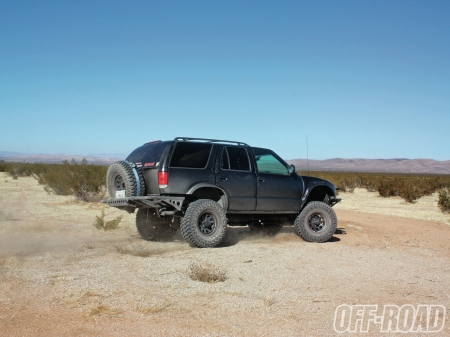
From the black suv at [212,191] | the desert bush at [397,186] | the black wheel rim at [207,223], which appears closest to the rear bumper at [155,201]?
the black suv at [212,191]

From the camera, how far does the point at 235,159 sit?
10.1 metres

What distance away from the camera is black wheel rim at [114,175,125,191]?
9459 mm

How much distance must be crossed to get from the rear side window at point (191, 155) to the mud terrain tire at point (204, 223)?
29.0 inches

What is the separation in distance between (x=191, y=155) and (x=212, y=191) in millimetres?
877

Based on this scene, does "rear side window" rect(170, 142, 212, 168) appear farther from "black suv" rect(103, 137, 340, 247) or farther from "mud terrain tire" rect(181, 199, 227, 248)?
"mud terrain tire" rect(181, 199, 227, 248)

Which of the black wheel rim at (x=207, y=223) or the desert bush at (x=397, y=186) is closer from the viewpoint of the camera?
the black wheel rim at (x=207, y=223)

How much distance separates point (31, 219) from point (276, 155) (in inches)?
288

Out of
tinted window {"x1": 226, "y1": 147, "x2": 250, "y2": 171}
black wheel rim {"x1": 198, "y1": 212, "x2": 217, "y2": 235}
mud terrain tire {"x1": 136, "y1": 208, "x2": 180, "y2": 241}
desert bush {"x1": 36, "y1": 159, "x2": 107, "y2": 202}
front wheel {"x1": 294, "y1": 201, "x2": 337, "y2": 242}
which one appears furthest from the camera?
desert bush {"x1": 36, "y1": 159, "x2": 107, "y2": 202}

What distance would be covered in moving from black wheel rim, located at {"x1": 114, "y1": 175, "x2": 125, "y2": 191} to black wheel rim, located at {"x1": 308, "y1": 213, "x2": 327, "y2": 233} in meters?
Result: 4.13

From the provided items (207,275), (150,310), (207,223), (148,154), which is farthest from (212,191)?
(150,310)

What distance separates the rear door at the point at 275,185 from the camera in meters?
10.3

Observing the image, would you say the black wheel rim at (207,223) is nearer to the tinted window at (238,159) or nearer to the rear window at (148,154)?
the tinted window at (238,159)

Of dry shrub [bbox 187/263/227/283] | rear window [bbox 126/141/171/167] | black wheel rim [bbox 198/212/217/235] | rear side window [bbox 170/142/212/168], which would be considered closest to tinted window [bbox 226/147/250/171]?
rear side window [bbox 170/142/212/168]

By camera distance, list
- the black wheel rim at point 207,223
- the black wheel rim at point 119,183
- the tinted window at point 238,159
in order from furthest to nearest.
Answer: the tinted window at point 238,159
the black wheel rim at point 119,183
the black wheel rim at point 207,223
